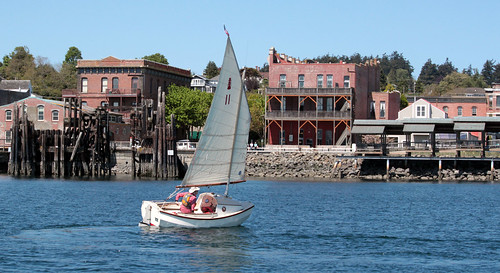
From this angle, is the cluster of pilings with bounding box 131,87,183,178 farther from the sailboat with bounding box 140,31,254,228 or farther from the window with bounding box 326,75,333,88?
the sailboat with bounding box 140,31,254,228

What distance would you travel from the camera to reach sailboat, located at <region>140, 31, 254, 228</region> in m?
37.3

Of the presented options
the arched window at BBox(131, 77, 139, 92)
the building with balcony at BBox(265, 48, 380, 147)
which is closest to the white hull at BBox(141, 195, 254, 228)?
the building with balcony at BBox(265, 48, 380, 147)

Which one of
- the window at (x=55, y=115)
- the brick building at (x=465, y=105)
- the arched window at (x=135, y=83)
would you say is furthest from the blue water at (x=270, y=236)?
the brick building at (x=465, y=105)

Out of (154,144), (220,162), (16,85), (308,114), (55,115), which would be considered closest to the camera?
(220,162)

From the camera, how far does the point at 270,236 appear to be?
3716cm

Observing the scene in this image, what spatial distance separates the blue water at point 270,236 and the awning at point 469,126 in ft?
66.9

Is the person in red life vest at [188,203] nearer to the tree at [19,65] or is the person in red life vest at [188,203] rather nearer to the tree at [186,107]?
the tree at [186,107]

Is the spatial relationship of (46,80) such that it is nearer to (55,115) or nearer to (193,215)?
(55,115)

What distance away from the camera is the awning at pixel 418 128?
78688 millimetres

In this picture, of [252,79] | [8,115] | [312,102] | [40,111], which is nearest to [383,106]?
[312,102]

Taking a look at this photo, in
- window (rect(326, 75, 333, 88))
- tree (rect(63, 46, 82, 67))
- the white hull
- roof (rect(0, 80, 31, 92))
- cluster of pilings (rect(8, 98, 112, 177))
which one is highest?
tree (rect(63, 46, 82, 67))

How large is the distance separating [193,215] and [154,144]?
1596 inches

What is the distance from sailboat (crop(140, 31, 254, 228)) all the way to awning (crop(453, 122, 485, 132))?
4417 cm

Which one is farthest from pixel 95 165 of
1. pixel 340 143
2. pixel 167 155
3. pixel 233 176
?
pixel 233 176
